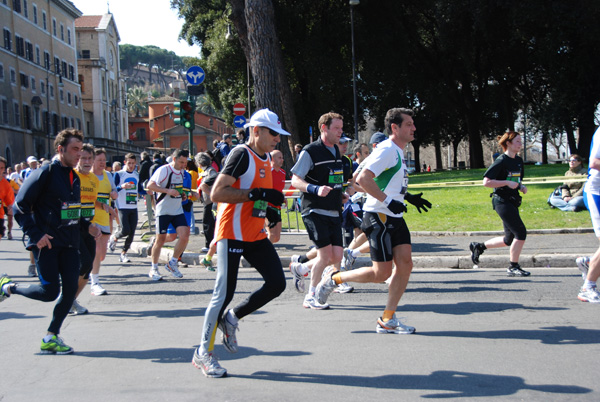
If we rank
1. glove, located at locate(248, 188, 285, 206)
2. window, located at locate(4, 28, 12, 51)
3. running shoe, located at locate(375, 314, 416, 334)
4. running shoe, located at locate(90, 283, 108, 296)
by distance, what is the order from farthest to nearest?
window, located at locate(4, 28, 12, 51)
running shoe, located at locate(90, 283, 108, 296)
running shoe, located at locate(375, 314, 416, 334)
glove, located at locate(248, 188, 285, 206)

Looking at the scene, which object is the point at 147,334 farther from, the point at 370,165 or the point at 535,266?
the point at 535,266

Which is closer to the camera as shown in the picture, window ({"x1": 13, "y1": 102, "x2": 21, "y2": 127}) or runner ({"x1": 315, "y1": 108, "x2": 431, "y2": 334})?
runner ({"x1": 315, "y1": 108, "x2": 431, "y2": 334})

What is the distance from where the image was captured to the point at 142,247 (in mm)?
13047

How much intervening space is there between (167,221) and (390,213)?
4.54 meters

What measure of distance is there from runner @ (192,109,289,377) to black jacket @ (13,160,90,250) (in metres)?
1.60

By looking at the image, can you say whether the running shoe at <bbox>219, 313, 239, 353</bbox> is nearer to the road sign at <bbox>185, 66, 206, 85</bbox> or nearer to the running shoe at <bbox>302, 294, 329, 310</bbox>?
the running shoe at <bbox>302, 294, 329, 310</bbox>

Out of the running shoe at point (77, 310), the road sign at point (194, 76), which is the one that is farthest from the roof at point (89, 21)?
the running shoe at point (77, 310)

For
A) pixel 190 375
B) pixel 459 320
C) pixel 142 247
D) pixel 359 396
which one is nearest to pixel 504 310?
pixel 459 320

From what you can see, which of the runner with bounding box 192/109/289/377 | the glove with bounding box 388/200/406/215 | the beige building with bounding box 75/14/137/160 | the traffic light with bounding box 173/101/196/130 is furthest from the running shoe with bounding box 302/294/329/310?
the beige building with bounding box 75/14/137/160

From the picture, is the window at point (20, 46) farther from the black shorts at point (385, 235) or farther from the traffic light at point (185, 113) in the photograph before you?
the black shorts at point (385, 235)

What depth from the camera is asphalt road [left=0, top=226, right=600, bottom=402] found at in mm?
4398

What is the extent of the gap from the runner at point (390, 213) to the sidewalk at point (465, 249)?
4.44 metres

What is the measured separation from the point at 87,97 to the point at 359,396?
8466 centimetres

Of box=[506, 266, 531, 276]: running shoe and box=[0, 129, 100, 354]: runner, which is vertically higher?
box=[0, 129, 100, 354]: runner
